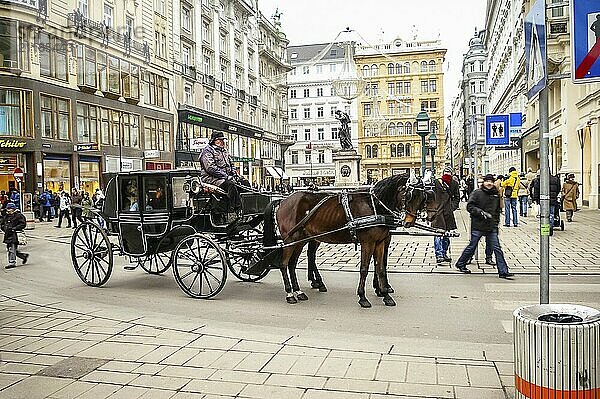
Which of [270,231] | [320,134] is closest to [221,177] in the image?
[270,231]

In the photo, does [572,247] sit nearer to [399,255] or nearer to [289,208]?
[399,255]

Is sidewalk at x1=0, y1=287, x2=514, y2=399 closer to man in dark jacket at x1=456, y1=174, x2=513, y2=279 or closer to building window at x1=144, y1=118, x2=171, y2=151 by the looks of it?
man in dark jacket at x1=456, y1=174, x2=513, y2=279

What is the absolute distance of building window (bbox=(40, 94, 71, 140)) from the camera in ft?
92.3

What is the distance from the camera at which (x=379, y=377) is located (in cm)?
541

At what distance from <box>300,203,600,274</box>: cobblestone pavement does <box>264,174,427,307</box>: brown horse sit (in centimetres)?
303

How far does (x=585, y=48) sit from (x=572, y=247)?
10651 mm

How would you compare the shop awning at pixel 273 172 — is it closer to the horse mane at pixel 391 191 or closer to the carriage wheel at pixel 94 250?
the carriage wheel at pixel 94 250

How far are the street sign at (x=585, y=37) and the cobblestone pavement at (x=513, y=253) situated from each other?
7.13 meters

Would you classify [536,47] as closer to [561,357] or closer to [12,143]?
[561,357]

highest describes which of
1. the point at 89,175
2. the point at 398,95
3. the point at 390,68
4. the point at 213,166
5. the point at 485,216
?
the point at 390,68

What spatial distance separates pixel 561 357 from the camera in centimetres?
382

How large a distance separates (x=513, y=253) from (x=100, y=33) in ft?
62.4

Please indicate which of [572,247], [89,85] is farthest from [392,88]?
[572,247]

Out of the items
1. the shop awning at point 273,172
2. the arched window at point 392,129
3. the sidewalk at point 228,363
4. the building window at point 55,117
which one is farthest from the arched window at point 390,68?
the sidewalk at point 228,363
